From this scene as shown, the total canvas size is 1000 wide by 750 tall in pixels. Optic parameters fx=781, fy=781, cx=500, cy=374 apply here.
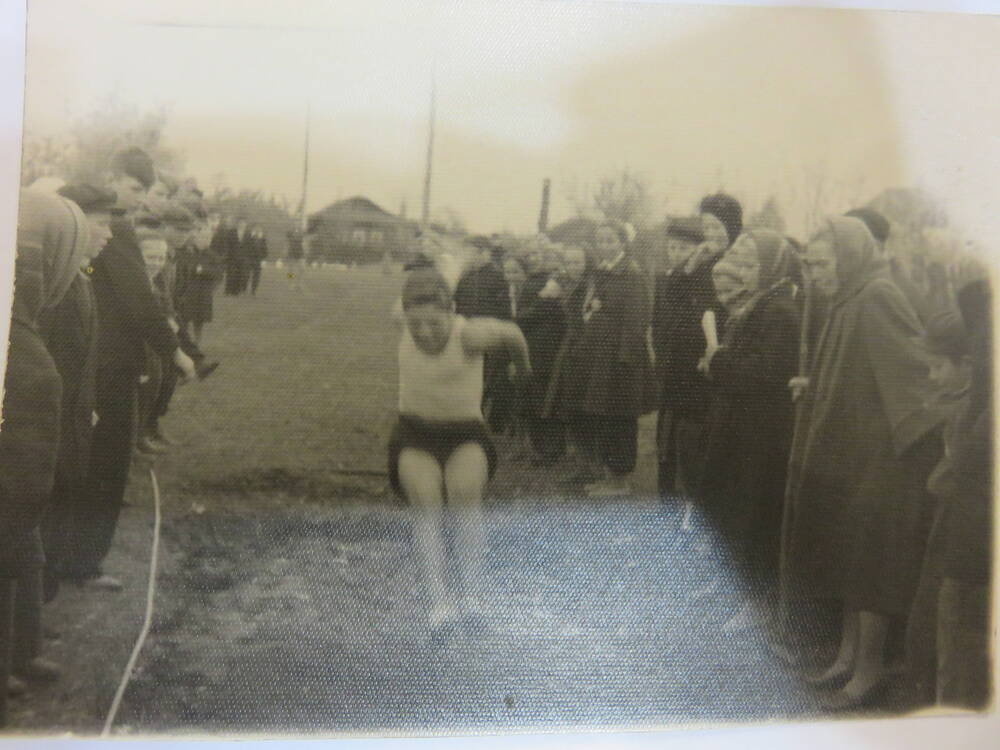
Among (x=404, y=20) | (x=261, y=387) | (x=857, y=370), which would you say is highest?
(x=404, y=20)

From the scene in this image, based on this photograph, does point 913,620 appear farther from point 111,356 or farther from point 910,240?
point 111,356

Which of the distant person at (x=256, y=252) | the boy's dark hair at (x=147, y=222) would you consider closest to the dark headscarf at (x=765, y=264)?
the distant person at (x=256, y=252)

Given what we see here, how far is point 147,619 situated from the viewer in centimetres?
174

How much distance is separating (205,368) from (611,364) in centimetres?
93

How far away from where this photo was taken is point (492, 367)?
1.79 m

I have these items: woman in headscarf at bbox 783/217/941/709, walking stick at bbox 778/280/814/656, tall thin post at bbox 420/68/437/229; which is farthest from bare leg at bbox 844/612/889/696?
tall thin post at bbox 420/68/437/229

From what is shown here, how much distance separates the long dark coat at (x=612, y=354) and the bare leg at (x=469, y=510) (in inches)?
9.5

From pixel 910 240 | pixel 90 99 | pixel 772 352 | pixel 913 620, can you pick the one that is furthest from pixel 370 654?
pixel 910 240

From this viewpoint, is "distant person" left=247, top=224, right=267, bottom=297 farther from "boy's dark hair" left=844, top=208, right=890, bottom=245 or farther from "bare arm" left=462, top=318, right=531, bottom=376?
"boy's dark hair" left=844, top=208, right=890, bottom=245

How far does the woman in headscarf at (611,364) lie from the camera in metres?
1.81

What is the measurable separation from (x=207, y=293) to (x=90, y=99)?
511mm

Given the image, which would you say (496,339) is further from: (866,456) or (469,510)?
(866,456)

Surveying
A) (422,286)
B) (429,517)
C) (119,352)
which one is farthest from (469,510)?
(119,352)

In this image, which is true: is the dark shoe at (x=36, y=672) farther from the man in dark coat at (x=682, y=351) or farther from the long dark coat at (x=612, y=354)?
the man in dark coat at (x=682, y=351)
